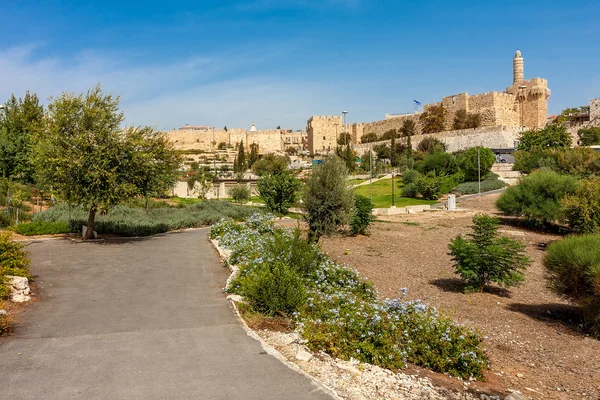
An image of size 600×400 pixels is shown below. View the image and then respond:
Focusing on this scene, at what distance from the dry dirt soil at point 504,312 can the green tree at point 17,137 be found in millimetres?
21439

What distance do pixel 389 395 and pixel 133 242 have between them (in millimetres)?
12511

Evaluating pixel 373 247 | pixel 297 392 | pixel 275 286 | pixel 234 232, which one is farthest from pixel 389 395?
pixel 373 247

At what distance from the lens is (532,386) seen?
539 cm

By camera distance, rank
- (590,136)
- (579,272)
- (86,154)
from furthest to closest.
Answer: (590,136), (86,154), (579,272)

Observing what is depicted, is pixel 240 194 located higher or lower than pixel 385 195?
higher

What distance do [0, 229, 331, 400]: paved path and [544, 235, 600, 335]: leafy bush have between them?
5.52 m

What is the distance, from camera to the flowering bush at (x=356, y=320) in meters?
5.52

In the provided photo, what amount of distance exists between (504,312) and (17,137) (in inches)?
1380

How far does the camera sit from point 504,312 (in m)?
8.76

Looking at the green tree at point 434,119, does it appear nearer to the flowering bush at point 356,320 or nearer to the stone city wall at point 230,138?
the stone city wall at point 230,138

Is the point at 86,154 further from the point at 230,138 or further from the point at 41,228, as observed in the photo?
the point at 230,138

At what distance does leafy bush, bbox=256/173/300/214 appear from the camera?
23.3 metres

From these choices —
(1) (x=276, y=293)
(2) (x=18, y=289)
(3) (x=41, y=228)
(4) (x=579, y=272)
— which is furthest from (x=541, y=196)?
(2) (x=18, y=289)

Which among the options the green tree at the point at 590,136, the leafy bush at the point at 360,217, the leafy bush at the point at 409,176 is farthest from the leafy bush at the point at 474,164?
the leafy bush at the point at 360,217
